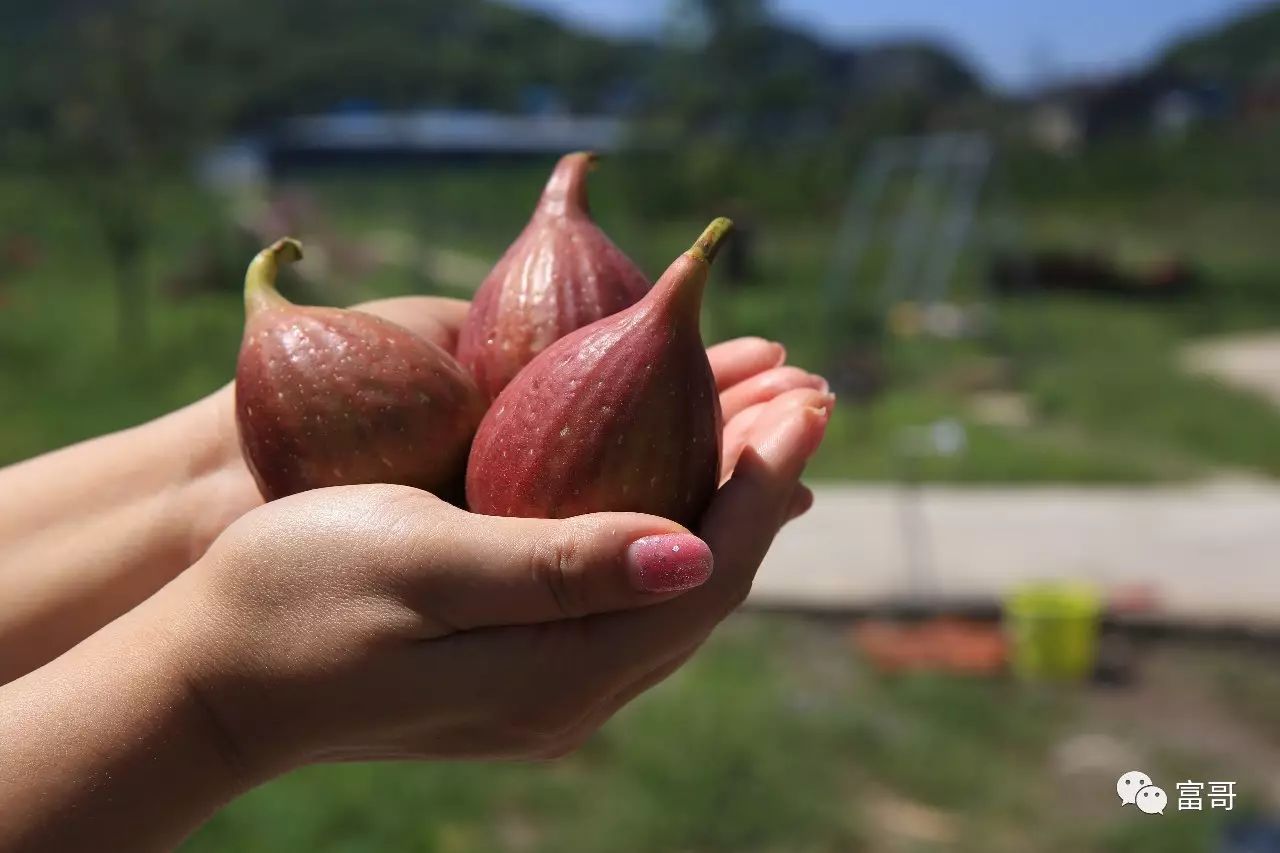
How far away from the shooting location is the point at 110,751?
127 centimetres

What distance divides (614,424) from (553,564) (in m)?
0.19

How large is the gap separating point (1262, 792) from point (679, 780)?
68.5 inches

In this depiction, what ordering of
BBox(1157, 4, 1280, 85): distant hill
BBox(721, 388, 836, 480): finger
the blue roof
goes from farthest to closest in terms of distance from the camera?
the blue roof < BBox(1157, 4, 1280, 85): distant hill < BBox(721, 388, 836, 480): finger

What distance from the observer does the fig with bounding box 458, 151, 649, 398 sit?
1.52 meters

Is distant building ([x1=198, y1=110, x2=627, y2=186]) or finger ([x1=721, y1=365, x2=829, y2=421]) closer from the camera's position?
finger ([x1=721, y1=365, x2=829, y2=421])

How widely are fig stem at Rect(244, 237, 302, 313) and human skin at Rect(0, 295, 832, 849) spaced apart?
0.34 meters

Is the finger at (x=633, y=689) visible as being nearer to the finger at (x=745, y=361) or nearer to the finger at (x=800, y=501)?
the finger at (x=800, y=501)

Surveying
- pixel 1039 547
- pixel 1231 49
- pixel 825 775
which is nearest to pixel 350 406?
pixel 825 775

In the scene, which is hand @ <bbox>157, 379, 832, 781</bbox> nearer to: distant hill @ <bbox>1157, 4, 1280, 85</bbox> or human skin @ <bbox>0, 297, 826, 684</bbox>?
human skin @ <bbox>0, 297, 826, 684</bbox>

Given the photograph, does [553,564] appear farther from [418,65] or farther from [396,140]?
[396,140]

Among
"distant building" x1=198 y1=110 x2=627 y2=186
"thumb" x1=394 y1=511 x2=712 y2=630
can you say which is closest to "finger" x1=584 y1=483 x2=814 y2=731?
"thumb" x1=394 y1=511 x2=712 y2=630

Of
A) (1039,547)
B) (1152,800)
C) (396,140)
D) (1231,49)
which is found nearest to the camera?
(1152,800)

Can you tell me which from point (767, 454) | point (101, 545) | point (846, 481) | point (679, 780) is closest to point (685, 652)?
point (767, 454)

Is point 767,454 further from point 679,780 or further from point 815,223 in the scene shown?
point 815,223
